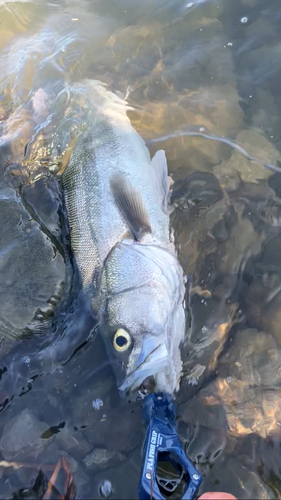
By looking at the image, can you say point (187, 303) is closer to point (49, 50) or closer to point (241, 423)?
point (241, 423)

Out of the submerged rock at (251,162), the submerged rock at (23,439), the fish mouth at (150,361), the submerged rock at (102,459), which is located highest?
Result: the submerged rock at (251,162)

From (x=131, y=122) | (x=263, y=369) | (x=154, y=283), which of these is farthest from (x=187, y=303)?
(x=131, y=122)

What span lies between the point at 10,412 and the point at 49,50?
16.5 feet

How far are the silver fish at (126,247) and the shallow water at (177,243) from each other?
27 cm

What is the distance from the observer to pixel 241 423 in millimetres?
3459

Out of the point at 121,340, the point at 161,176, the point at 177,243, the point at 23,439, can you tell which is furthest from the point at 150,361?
the point at 161,176

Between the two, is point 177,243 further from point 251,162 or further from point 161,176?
point 251,162

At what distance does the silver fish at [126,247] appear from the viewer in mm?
3379

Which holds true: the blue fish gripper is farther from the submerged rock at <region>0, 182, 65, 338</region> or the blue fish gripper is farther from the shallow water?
the submerged rock at <region>0, 182, 65, 338</region>

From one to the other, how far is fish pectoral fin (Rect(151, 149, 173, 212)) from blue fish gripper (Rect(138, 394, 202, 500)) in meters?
2.07

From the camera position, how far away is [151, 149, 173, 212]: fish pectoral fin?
4.19 m

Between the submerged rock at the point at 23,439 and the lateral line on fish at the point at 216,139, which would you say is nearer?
the submerged rock at the point at 23,439

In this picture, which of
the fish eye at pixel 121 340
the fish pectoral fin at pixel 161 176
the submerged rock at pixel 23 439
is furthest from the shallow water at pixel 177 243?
the fish eye at pixel 121 340

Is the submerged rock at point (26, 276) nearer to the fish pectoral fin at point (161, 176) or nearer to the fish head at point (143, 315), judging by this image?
the fish head at point (143, 315)
